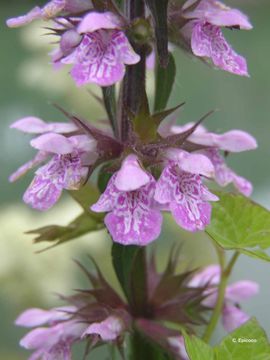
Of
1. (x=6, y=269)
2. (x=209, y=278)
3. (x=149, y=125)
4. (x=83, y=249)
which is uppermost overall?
(x=149, y=125)

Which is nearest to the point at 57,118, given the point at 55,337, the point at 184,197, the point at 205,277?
the point at 205,277

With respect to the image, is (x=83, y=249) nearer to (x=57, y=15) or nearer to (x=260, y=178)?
(x=260, y=178)

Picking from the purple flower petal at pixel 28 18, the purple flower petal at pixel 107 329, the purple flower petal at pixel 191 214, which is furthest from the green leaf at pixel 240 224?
the purple flower petal at pixel 28 18

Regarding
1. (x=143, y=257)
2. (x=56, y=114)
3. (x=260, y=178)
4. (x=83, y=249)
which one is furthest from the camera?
(x=56, y=114)

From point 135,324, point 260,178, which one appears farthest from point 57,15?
point 260,178

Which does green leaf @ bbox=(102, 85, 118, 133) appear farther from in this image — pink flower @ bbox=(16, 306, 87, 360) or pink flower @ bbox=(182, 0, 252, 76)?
pink flower @ bbox=(16, 306, 87, 360)

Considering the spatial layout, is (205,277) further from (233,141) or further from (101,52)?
(101,52)

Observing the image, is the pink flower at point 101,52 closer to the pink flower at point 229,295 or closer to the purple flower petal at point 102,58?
the purple flower petal at point 102,58
